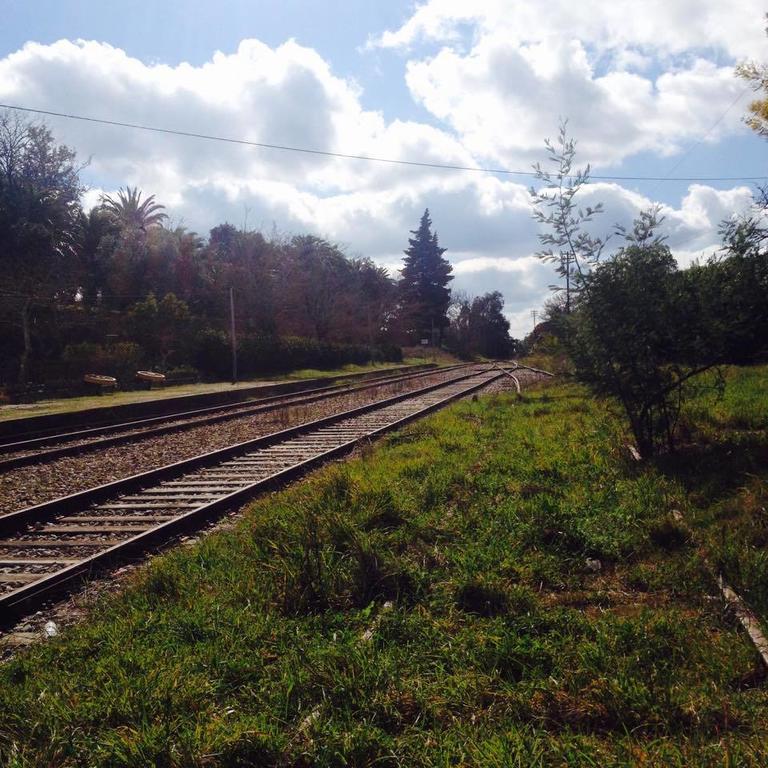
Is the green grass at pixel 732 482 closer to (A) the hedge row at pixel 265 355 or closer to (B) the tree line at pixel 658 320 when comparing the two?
(B) the tree line at pixel 658 320

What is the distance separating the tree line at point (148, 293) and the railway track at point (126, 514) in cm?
1955

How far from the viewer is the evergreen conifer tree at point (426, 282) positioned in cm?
7962

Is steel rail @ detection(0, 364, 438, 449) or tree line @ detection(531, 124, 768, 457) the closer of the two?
tree line @ detection(531, 124, 768, 457)

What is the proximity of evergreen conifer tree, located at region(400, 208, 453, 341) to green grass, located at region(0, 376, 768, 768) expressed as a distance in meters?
72.9

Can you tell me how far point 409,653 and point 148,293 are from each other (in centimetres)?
4164

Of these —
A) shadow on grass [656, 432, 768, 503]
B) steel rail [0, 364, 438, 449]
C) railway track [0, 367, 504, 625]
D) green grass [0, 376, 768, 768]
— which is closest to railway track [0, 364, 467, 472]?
steel rail [0, 364, 438, 449]

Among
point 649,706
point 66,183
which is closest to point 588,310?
point 649,706

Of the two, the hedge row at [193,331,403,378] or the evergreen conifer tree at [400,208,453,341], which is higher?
the evergreen conifer tree at [400,208,453,341]

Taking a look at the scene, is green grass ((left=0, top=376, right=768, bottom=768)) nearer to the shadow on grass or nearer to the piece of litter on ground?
the piece of litter on ground

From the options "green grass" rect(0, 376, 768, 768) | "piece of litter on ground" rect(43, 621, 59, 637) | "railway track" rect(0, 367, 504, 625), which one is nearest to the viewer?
"green grass" rect(0, 376, 768, 768)

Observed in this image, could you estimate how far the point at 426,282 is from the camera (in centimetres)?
8025

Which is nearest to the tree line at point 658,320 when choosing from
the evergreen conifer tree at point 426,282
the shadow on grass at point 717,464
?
the shadow on grass at point 717,464

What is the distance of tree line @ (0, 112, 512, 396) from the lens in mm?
29750

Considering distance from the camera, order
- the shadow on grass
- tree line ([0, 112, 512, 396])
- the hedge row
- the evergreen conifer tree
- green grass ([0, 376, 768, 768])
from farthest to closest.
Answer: the evergreen conifer tree, the hedge row, tree line ([0, 112, 512, 396]), the shadow on grass, green grass ([0, 376, 768, 768])
